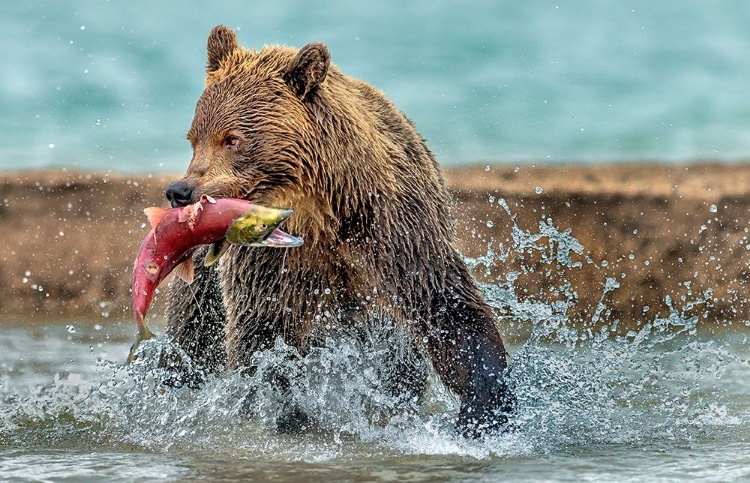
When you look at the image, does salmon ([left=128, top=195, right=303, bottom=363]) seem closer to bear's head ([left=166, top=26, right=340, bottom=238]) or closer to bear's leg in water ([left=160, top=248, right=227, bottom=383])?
bear's head ([left=166, top=26, right=340, bottom=238])

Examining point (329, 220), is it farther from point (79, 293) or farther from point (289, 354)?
point (79, 293)

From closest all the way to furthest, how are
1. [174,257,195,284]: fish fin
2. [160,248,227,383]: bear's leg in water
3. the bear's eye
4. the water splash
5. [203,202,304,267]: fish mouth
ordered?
[203,202,304,267]: fish mouth, [174,257,195,284]: fish fin, the bear's eye, the water splash, [160,248,227,383]: bear's leg in water

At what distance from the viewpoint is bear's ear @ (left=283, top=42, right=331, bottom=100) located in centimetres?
559

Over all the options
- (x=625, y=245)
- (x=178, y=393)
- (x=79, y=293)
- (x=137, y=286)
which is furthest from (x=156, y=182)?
(x=137, y=286)

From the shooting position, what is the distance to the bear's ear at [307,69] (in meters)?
5.59

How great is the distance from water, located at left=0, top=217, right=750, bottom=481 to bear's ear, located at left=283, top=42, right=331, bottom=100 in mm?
1553

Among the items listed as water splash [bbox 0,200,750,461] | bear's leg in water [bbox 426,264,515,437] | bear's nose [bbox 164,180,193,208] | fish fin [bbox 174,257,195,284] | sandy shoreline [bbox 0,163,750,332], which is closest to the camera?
bear's nose [bbox 164,180,193,208]

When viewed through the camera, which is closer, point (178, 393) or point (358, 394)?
point (358, 394)

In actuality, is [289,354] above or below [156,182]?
below

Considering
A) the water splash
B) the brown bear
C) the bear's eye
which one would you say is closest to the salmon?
the brown bear

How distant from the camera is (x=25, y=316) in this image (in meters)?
14.6

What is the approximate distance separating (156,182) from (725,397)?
34.7ft

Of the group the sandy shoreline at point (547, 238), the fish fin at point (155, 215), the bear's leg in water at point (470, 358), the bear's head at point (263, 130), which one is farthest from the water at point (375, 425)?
the sandy shoreline at point (547, 238)

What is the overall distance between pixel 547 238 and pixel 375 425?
8581 mm
